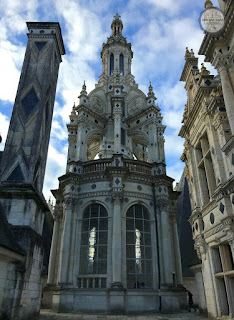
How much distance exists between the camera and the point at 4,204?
10.3m

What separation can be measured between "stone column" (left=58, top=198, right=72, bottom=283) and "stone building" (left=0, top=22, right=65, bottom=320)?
267 inches

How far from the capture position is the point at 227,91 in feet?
34.2

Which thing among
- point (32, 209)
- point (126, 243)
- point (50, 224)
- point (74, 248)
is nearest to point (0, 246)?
point (32, 209)

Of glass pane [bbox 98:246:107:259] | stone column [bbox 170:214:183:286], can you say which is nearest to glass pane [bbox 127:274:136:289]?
glass pane [bbox 98:246:107:259]

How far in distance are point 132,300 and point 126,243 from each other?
12.7 feet

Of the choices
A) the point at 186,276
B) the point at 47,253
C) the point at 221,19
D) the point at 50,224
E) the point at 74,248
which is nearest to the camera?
the point at 221,19

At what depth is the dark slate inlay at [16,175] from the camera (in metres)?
11.2

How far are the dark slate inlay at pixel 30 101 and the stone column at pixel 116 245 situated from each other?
9.39 metres

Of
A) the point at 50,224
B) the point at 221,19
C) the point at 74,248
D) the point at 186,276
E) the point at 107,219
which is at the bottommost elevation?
the point at 186,276

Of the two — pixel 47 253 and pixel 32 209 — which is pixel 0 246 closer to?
pixel 32 209

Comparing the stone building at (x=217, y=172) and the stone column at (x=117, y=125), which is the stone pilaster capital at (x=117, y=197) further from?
the stone building at (x=217, y=172)

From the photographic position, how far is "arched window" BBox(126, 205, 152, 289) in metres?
18.1

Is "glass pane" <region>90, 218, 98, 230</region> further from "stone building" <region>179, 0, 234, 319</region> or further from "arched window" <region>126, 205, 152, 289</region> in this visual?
"stone building" <region>179, 0, 234, 319</region>

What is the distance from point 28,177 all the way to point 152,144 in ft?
49.6
